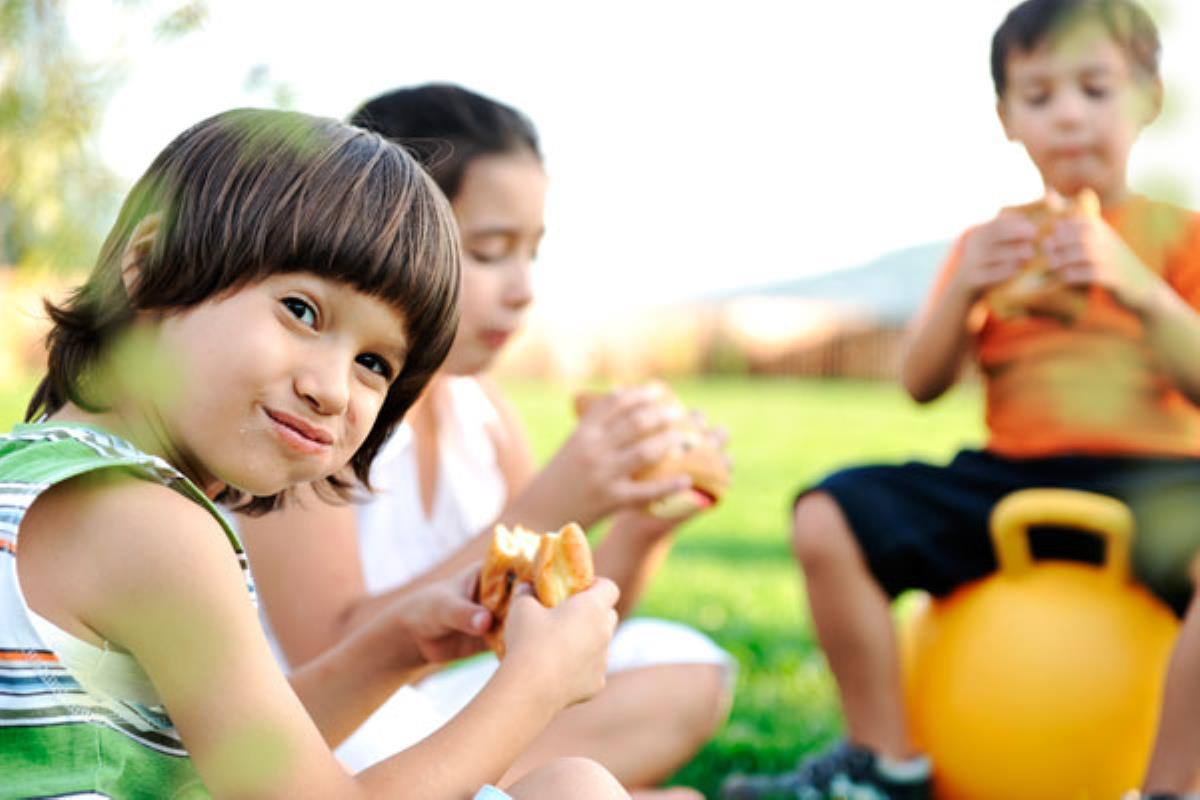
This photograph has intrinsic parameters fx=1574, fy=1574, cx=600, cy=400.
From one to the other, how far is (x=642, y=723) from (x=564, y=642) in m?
1.12

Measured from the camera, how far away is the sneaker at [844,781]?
258cm

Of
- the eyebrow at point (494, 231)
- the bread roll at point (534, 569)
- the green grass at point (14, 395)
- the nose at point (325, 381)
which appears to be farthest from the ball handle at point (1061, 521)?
the green grass at point (14, 395)

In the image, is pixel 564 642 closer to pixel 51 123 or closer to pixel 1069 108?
pixel 1069 108

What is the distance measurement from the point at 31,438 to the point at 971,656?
164 cm

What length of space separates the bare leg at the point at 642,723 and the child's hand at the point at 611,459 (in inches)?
15.8

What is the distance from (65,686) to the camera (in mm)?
1362

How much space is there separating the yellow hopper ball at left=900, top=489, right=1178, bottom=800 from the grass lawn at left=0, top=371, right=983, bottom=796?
0.57 metres

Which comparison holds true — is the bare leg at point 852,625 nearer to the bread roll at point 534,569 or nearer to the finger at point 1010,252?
the finger at point 1010,252

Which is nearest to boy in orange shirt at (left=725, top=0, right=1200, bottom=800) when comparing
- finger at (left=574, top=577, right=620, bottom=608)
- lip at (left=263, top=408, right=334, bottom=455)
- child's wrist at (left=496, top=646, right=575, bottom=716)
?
finger at (left=574, top=577, right=620, bottom=608)

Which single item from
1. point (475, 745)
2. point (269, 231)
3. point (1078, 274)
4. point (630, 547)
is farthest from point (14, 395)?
point (475, 745)

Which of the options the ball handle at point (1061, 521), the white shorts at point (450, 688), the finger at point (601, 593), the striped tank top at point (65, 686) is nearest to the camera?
the striped tank top at point (65, 686)

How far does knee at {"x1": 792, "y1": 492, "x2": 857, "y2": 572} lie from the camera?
2.71m

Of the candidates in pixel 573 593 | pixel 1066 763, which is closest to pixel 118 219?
pixel 573 593

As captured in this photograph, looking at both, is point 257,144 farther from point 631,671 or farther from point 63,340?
point 631,671
